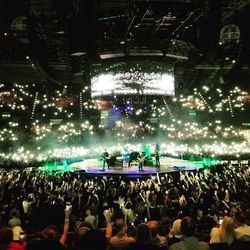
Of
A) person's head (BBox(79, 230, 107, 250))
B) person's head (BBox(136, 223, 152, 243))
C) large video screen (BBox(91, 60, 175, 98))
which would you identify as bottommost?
person's head (BBox(136, 223, 152, 243))

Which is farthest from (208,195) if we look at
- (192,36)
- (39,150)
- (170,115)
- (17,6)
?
(170,115)

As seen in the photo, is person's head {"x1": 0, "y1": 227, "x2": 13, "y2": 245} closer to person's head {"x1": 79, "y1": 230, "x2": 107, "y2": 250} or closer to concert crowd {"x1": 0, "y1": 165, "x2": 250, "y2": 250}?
concert crowd {"x1": 0, "y1": 165, "x2": 250, "y2": 250}

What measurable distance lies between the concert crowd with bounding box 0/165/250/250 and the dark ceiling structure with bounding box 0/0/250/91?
9.65 feet

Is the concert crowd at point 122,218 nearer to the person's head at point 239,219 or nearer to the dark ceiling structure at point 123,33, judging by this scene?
the person's head at point 239,219

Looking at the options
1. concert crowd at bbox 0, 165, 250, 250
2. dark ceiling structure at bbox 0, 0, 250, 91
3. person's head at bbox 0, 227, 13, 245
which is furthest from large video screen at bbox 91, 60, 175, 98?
person's head at bbox 0, 227, 13, 245

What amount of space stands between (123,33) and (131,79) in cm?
130

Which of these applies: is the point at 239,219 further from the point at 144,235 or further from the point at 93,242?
the point at 93,242

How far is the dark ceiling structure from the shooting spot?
565cm

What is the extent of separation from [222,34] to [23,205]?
571cm

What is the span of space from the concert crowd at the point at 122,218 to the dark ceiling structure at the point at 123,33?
9.65 ft

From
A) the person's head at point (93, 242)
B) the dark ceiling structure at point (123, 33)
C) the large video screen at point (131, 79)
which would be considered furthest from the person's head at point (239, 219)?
the large video screen at point (131, 79)

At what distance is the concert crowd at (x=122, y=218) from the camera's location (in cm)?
282

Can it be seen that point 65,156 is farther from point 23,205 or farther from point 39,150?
point 23,205

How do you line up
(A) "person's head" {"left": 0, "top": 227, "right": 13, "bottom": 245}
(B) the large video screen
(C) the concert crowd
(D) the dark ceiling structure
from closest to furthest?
1. (A) "person's head" {"left": 0, "top": 227, "right": 13, "bottom": 245}
2. (C) the concert crowd
3. (D) the dark ceiling structure
4. (B) the large video screen
